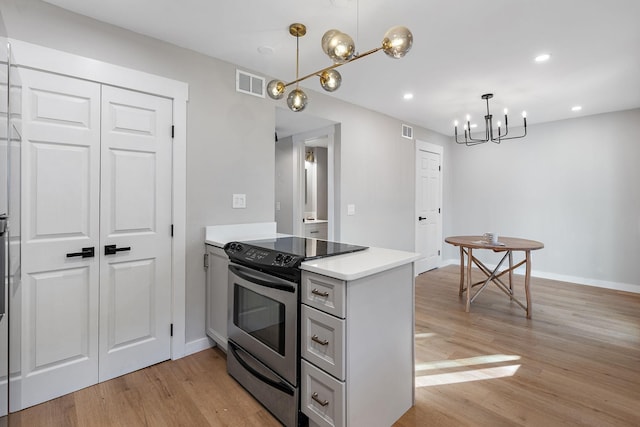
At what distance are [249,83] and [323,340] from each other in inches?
92.1

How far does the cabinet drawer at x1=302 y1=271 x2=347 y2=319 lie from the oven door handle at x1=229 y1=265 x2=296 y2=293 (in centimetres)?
10

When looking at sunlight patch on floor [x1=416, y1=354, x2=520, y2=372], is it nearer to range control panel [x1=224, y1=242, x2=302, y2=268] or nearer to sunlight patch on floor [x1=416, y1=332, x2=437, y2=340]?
sunlight patch on floor [x1=416, y1=332, x2=437, y2=340]

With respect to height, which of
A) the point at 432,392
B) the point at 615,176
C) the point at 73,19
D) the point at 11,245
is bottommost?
the point at 432,392

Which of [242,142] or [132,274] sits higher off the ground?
[242,142]

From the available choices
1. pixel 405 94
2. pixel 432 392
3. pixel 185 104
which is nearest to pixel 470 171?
pixel 405 94

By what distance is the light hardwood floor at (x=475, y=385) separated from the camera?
5.80ft

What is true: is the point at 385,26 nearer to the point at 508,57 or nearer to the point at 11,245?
the point at 508,57

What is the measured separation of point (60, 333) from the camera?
6.40 feet

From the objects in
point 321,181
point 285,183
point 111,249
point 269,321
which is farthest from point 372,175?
point 111,249

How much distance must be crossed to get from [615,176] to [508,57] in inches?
122

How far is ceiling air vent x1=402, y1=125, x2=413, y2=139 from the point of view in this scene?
4636 mm

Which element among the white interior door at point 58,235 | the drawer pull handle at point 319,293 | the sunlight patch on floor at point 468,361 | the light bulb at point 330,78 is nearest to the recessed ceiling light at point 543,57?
the light bulb at point 330,78

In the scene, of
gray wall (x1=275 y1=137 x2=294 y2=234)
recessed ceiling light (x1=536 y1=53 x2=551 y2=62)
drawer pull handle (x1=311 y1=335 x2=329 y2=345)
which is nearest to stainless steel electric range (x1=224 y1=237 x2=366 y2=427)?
drawer pull handle (x1=311 y1=335 x2=329 y2=345)

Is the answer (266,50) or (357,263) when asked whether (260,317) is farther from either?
(266,50)
